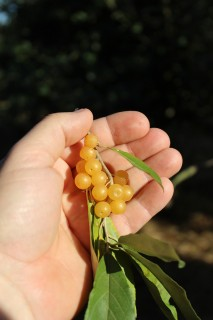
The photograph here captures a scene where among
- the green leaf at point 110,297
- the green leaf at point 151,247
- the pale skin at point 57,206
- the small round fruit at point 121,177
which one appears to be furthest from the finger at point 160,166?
the green leaf at point 110,297

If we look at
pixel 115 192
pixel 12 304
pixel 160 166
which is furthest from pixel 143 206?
pixel 12 304

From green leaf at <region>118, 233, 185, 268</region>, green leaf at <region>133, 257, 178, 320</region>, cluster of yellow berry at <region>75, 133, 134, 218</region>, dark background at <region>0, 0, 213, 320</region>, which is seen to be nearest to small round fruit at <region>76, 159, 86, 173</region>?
cluster of yellow berry at <region>75, 133, 134, 218</region>

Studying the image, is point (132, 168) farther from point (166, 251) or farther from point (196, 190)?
point (196, 190)

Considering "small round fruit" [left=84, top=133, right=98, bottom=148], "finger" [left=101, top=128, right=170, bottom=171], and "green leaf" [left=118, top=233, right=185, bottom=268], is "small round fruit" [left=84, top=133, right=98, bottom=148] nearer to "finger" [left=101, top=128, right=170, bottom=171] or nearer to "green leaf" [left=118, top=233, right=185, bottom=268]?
"finger" [left=101, top=128, right=170, bottom=171]

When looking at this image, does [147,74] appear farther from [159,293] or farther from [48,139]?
[159,293]

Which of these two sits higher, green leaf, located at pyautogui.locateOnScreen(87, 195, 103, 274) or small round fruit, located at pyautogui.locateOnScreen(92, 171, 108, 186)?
small round fruit, located at pyautogui.locateOnScreen(92, 171, 108, 186)

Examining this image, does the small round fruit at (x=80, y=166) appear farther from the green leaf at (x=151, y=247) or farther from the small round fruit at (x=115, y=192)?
the green leaf at (x=151, y=247)

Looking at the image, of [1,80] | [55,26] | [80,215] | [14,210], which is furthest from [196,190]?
[14,210]
